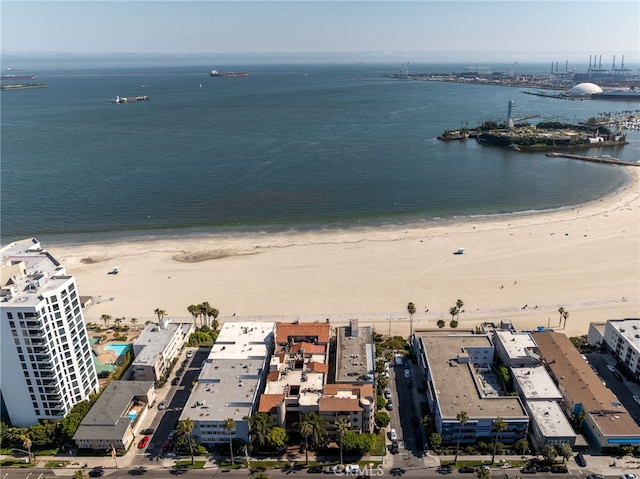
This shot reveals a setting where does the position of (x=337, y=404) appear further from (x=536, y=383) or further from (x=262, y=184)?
(x=262, y=184)

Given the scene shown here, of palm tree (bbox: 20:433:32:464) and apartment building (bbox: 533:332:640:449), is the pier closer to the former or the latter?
apartment building (bbox: 533:332:640:449)

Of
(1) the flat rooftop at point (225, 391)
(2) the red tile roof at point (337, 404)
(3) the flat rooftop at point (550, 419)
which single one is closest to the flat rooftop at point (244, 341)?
(1) the flat rooftop at point (225, 391)

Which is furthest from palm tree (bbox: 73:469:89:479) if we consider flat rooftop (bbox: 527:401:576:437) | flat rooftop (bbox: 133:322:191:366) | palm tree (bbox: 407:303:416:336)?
flat rooftop (bbox: 527:401:576:437)

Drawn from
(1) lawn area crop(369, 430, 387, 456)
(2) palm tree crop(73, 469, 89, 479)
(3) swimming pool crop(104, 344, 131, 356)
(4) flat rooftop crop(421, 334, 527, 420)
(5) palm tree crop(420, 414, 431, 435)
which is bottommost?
(1) lawn area crop(369, 430, 387, 456)

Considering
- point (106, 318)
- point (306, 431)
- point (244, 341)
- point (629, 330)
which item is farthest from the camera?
point (106, 318)

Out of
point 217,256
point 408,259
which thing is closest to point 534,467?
point 408,259

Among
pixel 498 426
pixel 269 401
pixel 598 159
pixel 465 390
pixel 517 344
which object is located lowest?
pixel 465 390

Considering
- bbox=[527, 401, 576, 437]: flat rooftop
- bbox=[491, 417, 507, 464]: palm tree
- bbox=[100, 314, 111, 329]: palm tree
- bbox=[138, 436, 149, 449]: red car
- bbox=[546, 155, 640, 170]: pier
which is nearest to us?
bbox=[491, 417, 507, 464]: palm tree

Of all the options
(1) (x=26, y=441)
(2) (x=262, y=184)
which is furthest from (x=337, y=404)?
(2) (x=262, y=184)

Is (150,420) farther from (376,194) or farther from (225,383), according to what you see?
(376,194)
